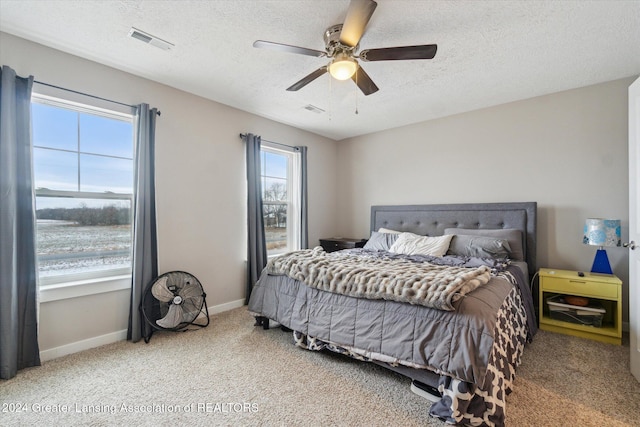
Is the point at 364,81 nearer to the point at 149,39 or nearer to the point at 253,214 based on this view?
the point at 149,39

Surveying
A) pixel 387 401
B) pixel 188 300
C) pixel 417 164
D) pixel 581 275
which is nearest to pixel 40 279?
pixel 188 300

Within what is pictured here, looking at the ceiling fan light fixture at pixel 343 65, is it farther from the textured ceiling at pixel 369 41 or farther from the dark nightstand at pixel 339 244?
the dark nightstand at pixel 339 244

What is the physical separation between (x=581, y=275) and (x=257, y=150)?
3720 mm

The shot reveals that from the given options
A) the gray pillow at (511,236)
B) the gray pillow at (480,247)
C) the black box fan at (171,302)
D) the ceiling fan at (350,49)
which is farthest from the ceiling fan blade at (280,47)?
the gray pillow at (511,236)

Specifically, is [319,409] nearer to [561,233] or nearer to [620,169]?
[561,233]

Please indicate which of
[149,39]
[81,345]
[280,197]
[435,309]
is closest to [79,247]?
[81,345]

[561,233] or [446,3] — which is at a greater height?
[446,3]

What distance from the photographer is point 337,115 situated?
12.9 ft

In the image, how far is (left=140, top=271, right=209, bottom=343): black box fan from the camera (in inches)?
106

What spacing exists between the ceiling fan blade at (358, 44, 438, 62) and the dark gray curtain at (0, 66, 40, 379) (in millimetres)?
2540

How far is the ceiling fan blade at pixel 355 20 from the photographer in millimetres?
1604

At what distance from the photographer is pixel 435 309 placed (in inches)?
69.6

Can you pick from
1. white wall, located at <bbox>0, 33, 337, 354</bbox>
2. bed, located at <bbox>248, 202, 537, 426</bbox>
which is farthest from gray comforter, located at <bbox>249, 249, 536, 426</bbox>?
white wall, located at <bbox>0, 33, 337, 354</bbox>

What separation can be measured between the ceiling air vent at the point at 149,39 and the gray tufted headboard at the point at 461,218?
3329mm
